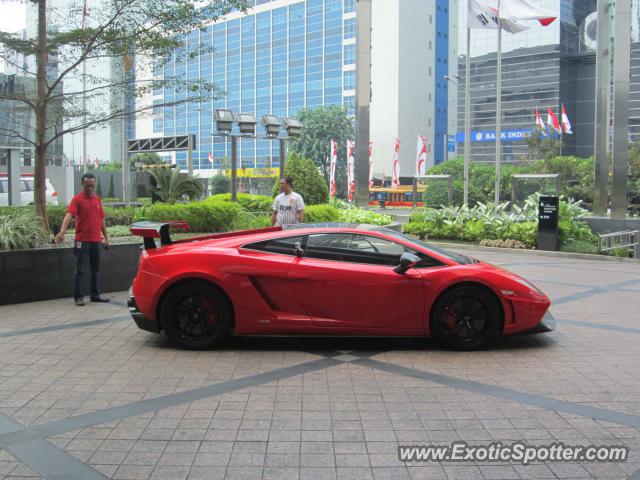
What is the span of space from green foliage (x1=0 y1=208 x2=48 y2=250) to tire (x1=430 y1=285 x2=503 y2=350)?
20.5ft

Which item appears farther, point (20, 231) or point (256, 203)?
point (256, 203)

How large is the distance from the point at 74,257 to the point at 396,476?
24.7ft

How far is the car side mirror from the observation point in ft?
22.7

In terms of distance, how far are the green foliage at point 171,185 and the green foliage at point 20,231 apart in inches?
194

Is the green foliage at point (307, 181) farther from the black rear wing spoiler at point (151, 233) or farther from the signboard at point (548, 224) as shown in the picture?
the black rear wing spoiler at point (151, 233)

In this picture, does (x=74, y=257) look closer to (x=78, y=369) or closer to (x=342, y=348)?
(x=78, y=369)

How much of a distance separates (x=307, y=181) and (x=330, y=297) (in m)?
14.5

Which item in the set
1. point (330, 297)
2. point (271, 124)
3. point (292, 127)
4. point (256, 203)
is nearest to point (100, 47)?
point (330, 297)

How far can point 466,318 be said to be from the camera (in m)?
7.12

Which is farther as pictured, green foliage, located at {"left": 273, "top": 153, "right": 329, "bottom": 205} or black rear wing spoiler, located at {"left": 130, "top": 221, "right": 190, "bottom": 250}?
green foliage, located at {"left": 273, "top": 153, "right": 329, "bottom": 205}

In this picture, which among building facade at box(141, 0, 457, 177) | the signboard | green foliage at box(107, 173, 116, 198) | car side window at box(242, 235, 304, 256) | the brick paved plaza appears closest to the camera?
the brick paved plaza

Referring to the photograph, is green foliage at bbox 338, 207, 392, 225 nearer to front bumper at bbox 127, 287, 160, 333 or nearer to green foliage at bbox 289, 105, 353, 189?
front bumper at bbox 127, 287, 160, 333
